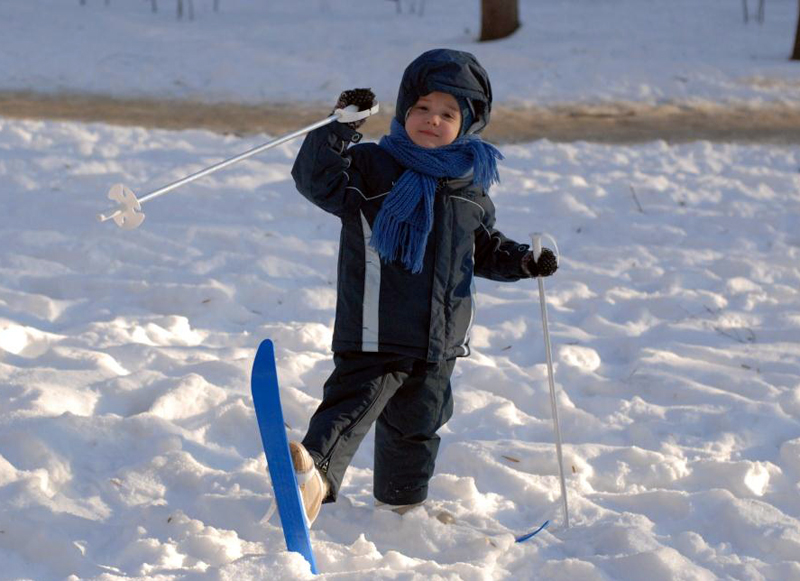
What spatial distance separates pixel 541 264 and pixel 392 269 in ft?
1.38

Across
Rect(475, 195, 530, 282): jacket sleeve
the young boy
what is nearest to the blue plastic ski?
the young boy

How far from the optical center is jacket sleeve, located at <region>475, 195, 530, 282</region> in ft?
10.9

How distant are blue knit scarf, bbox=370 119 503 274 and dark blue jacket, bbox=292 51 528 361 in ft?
0.13

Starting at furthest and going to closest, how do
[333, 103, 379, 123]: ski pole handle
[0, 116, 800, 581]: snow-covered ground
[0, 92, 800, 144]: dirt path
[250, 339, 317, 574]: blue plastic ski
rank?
1. [0, 92, 800, 144]: dirt path
2. [0, 116, 800, 581]: snow-covered ground
3. [333, 103, 379, 123]: ski pole handle
4. [250, 339, 317, 574]: blue plastic ski

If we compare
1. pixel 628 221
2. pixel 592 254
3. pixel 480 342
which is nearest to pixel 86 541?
pixel 480 342

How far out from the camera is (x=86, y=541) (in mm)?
3016

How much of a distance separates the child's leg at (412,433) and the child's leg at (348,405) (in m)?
0.07

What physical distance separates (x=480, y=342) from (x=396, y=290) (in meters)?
1.76

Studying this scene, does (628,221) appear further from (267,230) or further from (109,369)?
(109,369)

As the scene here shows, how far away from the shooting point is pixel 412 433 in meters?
3.32

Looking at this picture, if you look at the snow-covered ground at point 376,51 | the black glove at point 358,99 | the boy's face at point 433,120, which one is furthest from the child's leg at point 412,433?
the snow-covered ground at point 376,51

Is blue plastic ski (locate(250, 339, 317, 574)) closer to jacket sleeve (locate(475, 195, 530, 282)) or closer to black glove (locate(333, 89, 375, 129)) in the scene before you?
black glove (locate(333, 89, 375, 129))

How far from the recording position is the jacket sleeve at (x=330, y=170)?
3.06m

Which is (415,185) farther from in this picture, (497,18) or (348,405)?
(497,18)
